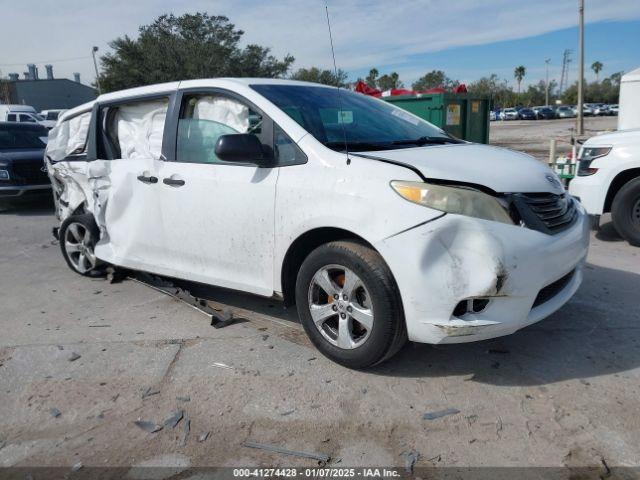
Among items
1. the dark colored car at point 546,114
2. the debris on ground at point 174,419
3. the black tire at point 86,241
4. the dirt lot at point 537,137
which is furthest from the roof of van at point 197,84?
the dark colored car at point 546,114

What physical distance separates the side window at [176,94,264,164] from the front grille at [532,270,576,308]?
6.88ft

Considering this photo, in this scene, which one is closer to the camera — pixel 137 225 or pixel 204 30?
pixel 137 225

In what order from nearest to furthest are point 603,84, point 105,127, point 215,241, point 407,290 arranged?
point 407,290 → point 215,241 → point 105,127 → point 603,84

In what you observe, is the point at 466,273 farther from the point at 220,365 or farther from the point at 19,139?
the point at 19,139

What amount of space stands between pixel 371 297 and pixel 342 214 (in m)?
0.50

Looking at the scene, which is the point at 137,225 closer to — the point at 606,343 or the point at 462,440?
the point at 462,440

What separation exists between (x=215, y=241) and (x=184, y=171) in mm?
584

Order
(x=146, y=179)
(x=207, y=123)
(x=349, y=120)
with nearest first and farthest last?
(x=349, y=120) → (x=207, y=123) → (x=146, y=179)

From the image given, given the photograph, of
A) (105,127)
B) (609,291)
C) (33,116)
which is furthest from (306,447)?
(33,116)

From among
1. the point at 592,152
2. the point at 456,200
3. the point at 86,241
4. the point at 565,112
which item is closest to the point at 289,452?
the point at 456,200

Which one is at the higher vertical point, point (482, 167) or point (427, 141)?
point (427, 141)

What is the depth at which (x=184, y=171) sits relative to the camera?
4.06 meters

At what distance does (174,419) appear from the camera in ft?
9.78

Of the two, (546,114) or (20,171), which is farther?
(546,114)
